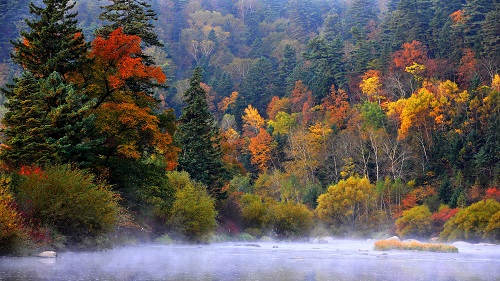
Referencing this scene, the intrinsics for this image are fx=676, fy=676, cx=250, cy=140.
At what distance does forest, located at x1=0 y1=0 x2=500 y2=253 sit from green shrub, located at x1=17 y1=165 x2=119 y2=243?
0.25 feet

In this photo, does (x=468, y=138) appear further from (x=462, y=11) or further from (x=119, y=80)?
(x=119, y=80)

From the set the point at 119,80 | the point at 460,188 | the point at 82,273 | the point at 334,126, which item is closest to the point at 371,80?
the point at 334,126

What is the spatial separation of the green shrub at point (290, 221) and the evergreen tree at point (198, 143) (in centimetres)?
869

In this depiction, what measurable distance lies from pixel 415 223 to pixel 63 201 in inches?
2103

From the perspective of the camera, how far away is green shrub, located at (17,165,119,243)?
94.8ft

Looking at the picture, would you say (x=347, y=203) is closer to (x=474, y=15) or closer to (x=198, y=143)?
(x=198, y=143)

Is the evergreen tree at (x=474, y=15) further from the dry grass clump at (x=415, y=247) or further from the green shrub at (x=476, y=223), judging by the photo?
the dry grass clump at (x=415, y=247)

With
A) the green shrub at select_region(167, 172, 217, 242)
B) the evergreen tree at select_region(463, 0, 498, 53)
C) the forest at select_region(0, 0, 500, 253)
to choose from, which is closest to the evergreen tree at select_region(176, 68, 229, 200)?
the forest at select_region(0, 0, 500, 253)

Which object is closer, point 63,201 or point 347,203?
point 63,201

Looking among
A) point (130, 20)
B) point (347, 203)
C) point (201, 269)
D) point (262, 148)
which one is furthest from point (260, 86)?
point (201, 269)

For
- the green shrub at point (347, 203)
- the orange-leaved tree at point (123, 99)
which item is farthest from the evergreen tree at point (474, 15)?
the orange-leaved tree at point (123, 99)

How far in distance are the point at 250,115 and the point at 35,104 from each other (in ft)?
287

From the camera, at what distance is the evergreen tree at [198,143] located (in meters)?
62.2

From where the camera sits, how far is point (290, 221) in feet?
233
